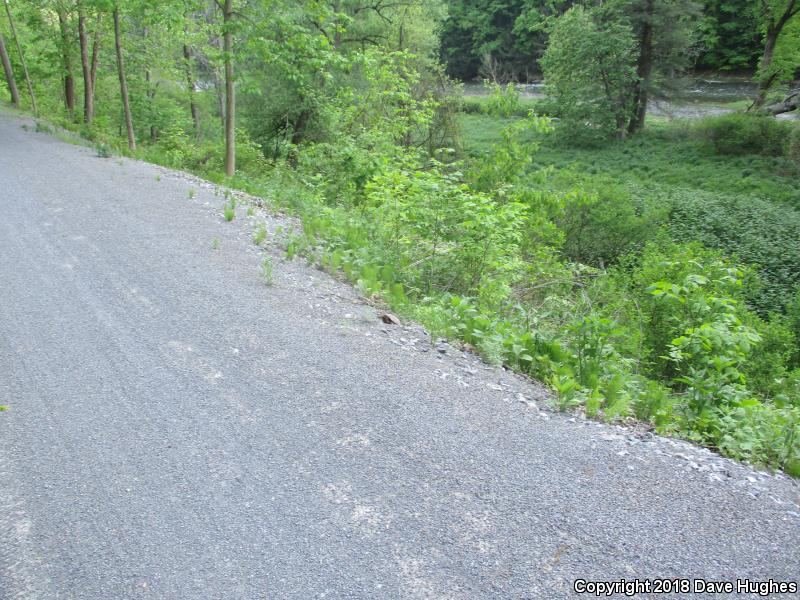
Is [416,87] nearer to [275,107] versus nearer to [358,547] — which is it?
[275,107]

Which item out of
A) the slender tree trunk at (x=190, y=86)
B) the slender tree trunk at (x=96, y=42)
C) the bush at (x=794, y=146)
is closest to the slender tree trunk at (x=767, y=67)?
the bush at (x=794, y=146)

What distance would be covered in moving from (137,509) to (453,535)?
1793 millimetres

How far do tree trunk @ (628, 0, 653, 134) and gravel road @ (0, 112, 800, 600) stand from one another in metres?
30.6

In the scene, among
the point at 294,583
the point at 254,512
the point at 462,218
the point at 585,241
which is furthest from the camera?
the point at 585,241

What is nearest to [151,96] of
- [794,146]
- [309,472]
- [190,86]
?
[190,86]

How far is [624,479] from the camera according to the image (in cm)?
368

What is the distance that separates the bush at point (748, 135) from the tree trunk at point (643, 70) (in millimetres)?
4599

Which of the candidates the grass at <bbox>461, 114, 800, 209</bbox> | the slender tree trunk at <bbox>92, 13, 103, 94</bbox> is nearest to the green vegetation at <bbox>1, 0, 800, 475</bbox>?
the grass at <bbox>461, 114, 800, 209</bbox>

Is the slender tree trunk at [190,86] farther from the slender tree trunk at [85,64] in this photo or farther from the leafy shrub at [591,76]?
the leafy shrub at [591,76]

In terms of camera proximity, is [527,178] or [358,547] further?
[527,178]

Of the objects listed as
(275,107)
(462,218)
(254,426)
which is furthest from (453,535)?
(275,107)

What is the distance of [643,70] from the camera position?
30.8m

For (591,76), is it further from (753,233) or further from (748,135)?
(753,233)

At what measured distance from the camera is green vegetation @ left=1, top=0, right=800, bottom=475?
5.46 meters
